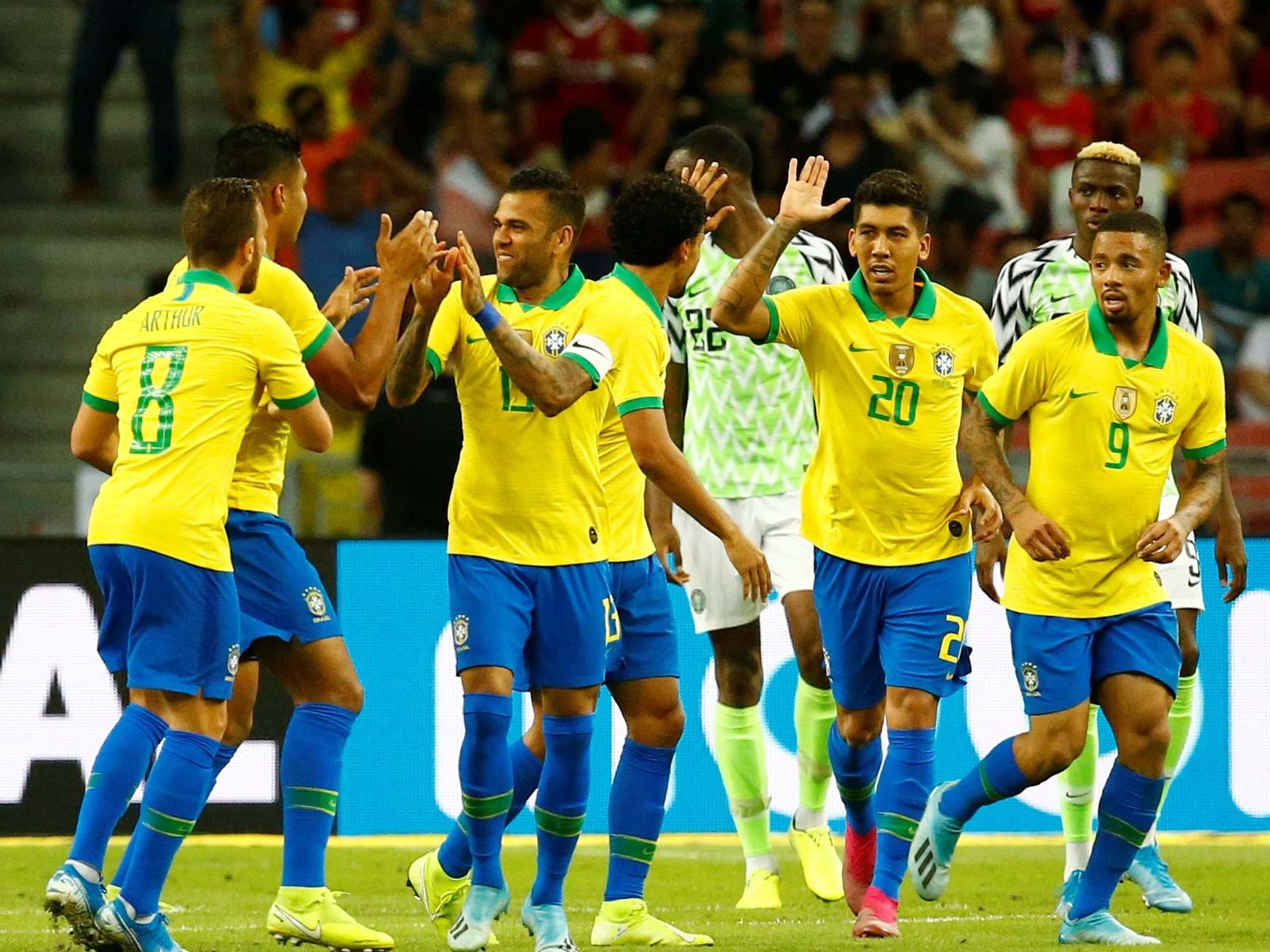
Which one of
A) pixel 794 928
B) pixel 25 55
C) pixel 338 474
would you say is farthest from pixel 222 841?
pixel 25 55

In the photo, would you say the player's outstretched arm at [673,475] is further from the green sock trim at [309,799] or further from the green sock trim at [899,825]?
the green sock trim at [309,799]

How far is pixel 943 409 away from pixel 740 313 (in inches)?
30.2

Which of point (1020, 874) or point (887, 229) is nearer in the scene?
point (887, 229)

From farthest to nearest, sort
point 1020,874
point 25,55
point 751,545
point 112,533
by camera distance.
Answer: point 25,55, point 1020,874, point 751,545, point 112,533

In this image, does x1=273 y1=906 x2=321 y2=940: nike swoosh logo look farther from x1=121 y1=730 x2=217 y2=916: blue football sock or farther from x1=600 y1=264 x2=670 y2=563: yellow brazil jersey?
x1=600 y1=264 x2=670 y2=563: yellow brazil jersey

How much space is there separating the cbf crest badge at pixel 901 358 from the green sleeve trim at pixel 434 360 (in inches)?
59.0

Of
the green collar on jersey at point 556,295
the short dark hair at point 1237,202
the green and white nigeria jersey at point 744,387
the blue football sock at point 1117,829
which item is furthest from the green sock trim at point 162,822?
the short dark hair at point 1237,202

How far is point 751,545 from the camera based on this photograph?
657 centimetres

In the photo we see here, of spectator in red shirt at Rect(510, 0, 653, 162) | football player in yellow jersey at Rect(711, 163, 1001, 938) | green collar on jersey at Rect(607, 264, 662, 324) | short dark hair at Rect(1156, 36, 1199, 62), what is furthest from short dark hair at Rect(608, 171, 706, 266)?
short dark hair at Rect(1156, 36, 1199, 62)

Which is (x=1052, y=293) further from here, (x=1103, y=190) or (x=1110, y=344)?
(x=1110, y=344)

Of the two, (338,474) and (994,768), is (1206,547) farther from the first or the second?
(338,474)

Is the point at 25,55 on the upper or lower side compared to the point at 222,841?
upper

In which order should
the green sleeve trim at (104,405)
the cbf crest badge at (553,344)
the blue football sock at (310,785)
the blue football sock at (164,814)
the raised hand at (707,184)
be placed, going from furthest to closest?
the raised hand at (707,184), the cbf crest badge at (553,344), the blue football sock at (310,785), the green sleeve trim at (104,405), the blue football sock at (164,814)

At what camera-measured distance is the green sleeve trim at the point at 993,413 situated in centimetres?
685
